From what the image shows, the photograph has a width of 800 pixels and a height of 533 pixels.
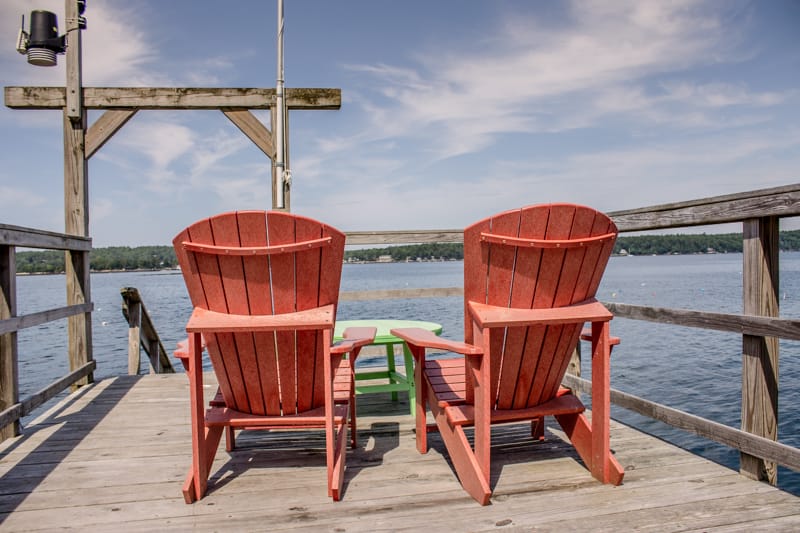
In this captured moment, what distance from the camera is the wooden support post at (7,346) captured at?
2.84 m

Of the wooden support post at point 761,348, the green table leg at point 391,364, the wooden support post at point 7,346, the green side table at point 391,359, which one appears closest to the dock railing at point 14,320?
the wooden support post at point 7,346

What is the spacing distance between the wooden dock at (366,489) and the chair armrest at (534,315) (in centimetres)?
65

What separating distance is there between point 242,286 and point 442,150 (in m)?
22.8

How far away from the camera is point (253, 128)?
451 centimetres

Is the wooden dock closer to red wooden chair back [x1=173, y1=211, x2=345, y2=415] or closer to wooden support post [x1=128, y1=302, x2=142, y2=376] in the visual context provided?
red wooden chair back [x1=173, y1=211, x2=345, y2=415]

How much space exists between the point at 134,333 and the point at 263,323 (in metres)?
3.93

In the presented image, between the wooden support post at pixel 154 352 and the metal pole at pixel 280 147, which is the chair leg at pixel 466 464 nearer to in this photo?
the metal pole at pixel 280 147

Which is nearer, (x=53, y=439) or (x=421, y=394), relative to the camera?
(x=421, y=394)

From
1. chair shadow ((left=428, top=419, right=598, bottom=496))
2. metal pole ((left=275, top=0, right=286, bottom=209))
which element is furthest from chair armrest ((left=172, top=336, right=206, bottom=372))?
metal pole ((left=275, top=0, right=286, bottom=209))

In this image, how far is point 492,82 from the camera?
16156mm

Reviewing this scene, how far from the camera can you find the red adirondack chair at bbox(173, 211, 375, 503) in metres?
1.95

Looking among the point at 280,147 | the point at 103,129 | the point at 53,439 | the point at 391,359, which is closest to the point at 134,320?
the point at 103,129

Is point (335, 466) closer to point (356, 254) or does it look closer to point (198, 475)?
point (198, 475)

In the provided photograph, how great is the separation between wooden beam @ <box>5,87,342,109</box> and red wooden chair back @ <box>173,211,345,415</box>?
2696 millimetres
